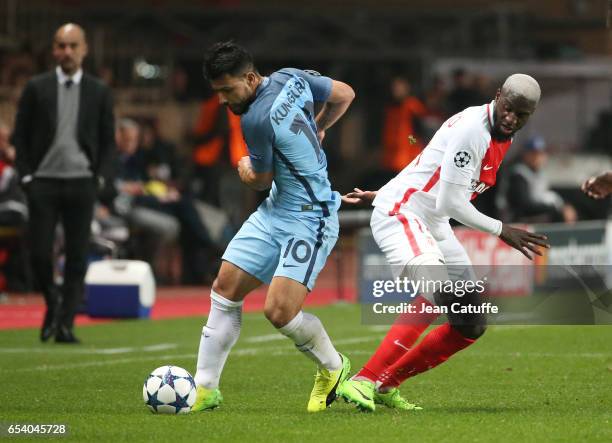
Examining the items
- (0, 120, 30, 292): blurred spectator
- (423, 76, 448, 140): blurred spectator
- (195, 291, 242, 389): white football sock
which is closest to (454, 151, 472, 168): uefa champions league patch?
(195, 291, 242, 389): white football sock

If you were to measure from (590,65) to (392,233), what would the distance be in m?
16.9

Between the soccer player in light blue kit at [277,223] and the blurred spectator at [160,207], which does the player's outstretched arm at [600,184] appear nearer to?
the soccer player in light blue kit at [277,223]

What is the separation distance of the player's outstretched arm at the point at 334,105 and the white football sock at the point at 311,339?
1.11m

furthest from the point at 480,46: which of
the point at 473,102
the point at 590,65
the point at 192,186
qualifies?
the point at 192,186

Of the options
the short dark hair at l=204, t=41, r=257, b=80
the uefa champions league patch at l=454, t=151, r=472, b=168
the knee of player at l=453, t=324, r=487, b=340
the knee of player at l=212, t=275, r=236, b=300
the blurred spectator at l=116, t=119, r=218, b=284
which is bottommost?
the blurred spectator at l=116, t=119, r=218, b=284

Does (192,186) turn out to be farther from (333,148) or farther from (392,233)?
(392,233)

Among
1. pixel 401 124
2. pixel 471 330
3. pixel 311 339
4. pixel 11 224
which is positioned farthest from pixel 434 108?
pixel 311 339

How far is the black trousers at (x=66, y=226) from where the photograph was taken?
1209cm

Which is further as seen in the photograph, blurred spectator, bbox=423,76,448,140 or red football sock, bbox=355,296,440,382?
blurred spectator, bbox=423,76,448,140

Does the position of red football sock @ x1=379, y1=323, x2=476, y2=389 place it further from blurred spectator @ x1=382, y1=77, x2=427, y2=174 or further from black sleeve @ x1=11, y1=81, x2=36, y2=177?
blurred spectator @ x1=382, y1=77, x2=427, y2=174

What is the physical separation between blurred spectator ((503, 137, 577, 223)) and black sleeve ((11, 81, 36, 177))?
885cm

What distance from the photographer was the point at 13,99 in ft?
67.4

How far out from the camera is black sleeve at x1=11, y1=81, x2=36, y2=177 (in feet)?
39.8

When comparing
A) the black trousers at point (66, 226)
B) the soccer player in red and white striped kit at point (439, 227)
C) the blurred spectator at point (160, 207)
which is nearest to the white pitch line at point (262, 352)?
the black trousers at point (66, 226)
